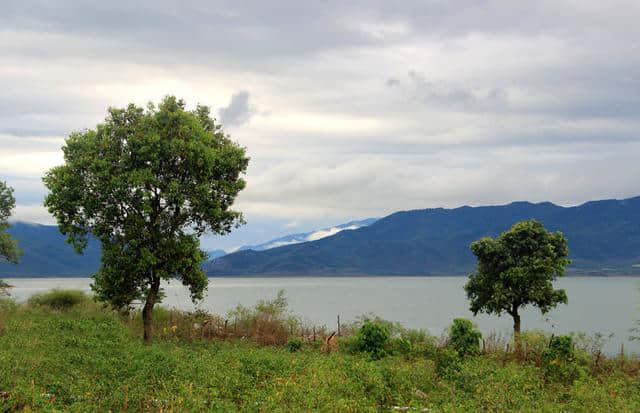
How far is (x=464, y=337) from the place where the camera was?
115ft

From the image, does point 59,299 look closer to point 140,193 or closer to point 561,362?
point 140,193

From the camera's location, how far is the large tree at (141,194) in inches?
1405

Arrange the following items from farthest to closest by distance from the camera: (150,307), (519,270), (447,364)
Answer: (519,270), (150,307), (447,364)

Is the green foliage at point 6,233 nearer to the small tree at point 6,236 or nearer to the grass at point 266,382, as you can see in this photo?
the small tree at point 6,236

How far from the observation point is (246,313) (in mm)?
44375

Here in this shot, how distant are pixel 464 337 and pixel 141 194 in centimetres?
2071

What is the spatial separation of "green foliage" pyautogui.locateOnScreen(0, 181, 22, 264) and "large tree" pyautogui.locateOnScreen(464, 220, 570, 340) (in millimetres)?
38436

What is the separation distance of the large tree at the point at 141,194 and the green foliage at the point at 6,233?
58.1ft

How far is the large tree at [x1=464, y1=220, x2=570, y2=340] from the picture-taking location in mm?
44344

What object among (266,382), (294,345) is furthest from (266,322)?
(266,382)

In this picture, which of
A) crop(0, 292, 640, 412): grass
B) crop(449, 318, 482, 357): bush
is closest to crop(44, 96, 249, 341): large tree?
crop(0, 292, 640, 412): grass

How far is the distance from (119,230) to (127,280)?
313cm

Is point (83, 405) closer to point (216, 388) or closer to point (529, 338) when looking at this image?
point (216, 388)

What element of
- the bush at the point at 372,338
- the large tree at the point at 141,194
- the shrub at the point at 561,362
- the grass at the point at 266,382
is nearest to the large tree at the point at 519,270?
the grass at the point at 266,382
